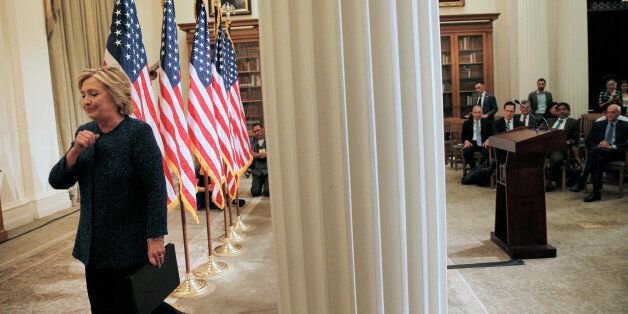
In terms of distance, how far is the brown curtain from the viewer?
7.16m

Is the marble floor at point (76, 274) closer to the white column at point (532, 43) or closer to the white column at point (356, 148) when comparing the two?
the white column at point (356, 148)

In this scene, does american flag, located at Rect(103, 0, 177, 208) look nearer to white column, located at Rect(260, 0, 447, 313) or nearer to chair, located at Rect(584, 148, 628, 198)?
white column, located at Rect(260, 0, 447, 313)

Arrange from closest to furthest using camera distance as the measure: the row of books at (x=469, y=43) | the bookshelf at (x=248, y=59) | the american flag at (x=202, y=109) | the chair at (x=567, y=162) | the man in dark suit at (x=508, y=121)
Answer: the american flag at (x=202, y=109) → the chair at (x=567, y=162) → the man in dark suit at (x=508, y=121) → the bookshelf at (x=248, y=59) → the row of books at (x=469, y=43)

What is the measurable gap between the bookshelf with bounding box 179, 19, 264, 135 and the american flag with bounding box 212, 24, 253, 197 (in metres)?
4.69

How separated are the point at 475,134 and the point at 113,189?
7.11 meters

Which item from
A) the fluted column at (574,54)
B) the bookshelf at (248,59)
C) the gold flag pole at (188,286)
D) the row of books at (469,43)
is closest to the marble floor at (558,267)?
the gold flag pole at (188,286)

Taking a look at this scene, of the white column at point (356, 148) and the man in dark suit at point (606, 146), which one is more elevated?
the white column at point (356, 148)

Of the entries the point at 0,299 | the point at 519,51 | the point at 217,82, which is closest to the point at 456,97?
the point at 519,51

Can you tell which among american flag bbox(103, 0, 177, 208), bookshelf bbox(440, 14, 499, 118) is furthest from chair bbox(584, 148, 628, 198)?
american flag bbox(103, 0, 177, 208)

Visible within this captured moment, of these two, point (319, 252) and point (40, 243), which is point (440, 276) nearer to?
point (319, 252)

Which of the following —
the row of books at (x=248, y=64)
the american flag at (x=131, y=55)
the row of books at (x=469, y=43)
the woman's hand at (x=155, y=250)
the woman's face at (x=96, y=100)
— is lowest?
the woman's hand at (x=155, y=250)

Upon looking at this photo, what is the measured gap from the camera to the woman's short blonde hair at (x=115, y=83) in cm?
191

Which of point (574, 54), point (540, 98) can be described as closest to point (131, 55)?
point (540, 98)

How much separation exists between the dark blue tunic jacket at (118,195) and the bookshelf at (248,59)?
28.7 feet
